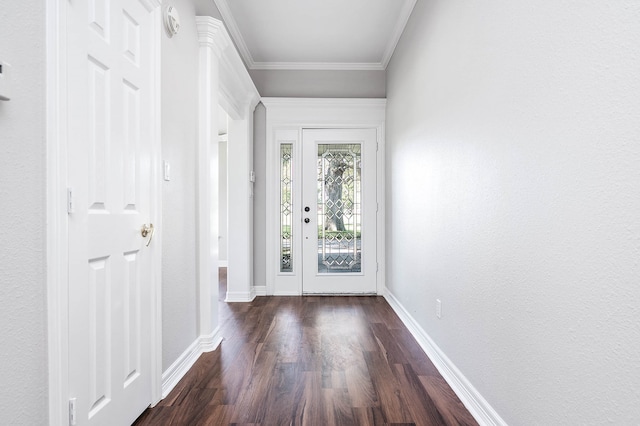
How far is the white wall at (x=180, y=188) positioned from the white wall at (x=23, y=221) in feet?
2.83

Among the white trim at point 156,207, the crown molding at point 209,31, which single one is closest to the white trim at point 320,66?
the crown molding at point 209,31

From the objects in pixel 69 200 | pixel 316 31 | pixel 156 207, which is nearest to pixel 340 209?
pixel 316 31

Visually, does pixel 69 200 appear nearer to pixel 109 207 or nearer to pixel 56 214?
pixel 56 214

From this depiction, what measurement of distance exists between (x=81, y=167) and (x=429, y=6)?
2454 mm

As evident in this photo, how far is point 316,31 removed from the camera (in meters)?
3.62

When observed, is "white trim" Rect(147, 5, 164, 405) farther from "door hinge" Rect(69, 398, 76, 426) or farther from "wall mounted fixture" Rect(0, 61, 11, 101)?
"wall mounted fixture" Rect(0, 61, 11, 101)

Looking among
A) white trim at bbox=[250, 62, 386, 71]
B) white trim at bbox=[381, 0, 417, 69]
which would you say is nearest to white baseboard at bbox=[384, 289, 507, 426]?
white trim at bbox=[381, 0, 417, 69]

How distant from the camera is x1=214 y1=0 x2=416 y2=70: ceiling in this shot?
10.5 ft

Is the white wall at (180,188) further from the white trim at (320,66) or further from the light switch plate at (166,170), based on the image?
the white trim at (320,66)

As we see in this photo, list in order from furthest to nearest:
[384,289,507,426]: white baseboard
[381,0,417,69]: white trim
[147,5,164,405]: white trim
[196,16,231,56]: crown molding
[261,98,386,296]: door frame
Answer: [261,98,386,296]: door frame → [381,0,417,69]: white trim → [196,16,231,56]: crown molding → [147,5,164,405]: white trim → [384,289,507,426]: white baseboard

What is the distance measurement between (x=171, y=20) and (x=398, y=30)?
2239 mm

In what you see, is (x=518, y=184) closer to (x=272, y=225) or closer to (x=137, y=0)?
(x=137, y=0)

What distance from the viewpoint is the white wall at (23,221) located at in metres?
1.02

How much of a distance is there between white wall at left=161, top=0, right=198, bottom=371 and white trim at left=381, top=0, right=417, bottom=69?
174 cm
